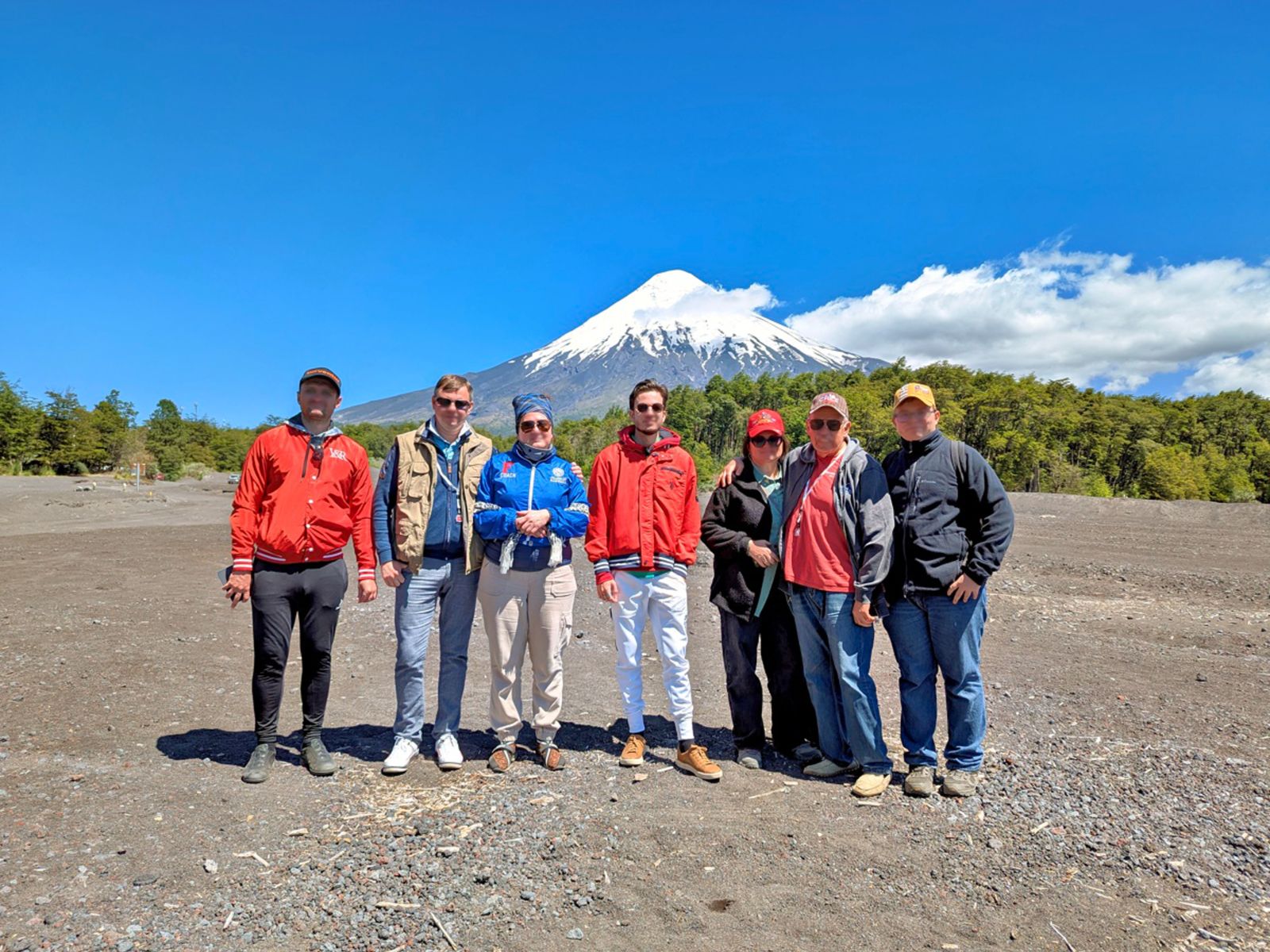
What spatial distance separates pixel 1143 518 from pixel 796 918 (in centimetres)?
2868

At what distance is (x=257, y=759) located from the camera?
4.12 meters

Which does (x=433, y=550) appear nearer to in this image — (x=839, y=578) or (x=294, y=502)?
(x=294, y=502)

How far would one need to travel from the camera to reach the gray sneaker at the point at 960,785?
13.1 ft

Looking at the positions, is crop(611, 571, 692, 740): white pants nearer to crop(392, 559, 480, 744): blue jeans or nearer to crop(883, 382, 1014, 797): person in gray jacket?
crop(392, 559, 480, 744): blue jeans

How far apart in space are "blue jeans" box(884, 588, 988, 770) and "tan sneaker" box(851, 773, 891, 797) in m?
0.24

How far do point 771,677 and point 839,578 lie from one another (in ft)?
3.17

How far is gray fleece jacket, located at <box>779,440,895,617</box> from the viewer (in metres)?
3.98

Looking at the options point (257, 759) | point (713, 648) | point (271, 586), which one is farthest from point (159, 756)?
point (713, 648)

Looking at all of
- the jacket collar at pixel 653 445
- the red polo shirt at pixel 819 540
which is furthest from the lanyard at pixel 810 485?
the jacket collar at pixel 653 445

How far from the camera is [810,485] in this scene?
4.25 meters

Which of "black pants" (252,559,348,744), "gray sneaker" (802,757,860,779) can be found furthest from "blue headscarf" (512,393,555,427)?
"gray sneaker" (802,757,860,779)

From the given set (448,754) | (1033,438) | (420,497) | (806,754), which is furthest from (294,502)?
(1033,438)

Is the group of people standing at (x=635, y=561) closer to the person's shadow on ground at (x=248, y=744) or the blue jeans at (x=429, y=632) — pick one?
the blue jeans at (x=429, y=632)

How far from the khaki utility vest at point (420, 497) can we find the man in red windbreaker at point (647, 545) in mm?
722
